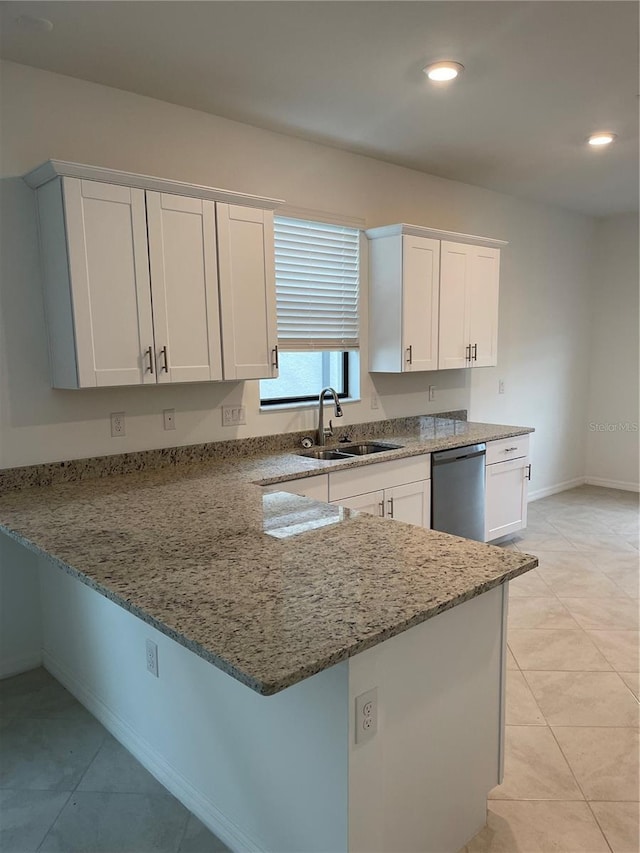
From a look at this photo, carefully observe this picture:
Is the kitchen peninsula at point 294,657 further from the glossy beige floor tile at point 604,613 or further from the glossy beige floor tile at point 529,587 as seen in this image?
the glossy beige floor tile at point 529,587

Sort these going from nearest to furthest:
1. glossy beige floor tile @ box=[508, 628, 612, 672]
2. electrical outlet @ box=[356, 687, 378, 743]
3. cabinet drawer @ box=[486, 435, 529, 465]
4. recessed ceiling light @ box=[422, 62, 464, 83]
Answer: electrical outlet @ box=[356, 687, 378, 743] → recessed ceiling light @ box=[422, 62, 464, 83] → glossy beige floor tile @ box=[508, 628, 612, 672] → cabinet drawer @ box=[486, 435, 529, 465]

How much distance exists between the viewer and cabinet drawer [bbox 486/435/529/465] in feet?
13.6

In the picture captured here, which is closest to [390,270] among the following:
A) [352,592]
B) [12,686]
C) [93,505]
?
[93,505]

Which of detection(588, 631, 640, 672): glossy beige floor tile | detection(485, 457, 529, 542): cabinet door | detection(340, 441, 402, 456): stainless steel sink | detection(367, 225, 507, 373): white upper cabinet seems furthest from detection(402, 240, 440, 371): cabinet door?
detection(588, 631, 640, 672): glossy beige floor tile

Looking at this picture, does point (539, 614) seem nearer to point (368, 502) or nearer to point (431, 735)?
point (368, 502)

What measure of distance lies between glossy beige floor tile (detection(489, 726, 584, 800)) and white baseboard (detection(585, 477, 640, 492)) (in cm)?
441

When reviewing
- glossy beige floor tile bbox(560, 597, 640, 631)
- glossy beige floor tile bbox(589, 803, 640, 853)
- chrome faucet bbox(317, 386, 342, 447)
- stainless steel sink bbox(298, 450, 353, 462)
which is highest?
chrome faucet bbox(317, 386, 342, 447)

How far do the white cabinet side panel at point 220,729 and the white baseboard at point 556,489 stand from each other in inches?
167

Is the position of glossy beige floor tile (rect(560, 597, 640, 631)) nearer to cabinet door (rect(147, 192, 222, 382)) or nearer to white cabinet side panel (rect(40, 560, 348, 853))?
white cabinet side panel (rect(40, 560, 348, 853))

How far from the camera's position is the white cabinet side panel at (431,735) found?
4.76 feet

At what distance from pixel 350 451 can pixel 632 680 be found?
6.31 feet

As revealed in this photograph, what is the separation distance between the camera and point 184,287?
284 cm

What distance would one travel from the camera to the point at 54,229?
2551 mm

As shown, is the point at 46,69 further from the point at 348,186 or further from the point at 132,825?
the point at 132,825
